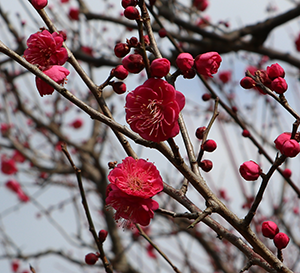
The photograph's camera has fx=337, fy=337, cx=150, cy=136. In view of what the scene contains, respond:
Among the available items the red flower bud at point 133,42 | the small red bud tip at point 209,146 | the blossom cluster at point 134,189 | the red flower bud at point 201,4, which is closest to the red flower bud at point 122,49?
the red flower bud at point 133,42

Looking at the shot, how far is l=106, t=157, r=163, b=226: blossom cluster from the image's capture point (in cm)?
122

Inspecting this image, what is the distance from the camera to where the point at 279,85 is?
1198 mm

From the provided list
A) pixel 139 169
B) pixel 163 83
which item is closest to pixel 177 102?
pixel 163 83

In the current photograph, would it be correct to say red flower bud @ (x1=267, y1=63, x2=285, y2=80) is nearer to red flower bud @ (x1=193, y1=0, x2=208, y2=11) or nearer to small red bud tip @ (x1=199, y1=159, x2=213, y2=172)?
small red bud tip @ (x1=199, y1=159, x2=213, y2=172)

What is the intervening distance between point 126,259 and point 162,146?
4765mm

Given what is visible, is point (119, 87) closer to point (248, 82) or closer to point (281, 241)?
point (248, 82)

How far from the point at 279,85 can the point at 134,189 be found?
640 mm

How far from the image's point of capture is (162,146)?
1119mm

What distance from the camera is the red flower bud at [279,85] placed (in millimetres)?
1196

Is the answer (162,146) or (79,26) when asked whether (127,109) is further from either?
(79,26)

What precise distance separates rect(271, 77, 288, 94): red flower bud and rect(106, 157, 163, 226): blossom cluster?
52 cm

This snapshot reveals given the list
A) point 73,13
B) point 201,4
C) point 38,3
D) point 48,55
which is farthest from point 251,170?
point 73,13

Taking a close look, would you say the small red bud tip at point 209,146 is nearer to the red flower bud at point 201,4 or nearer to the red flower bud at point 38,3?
the red flower bud at point 38,3

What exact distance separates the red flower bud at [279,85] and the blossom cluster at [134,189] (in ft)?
1.71
